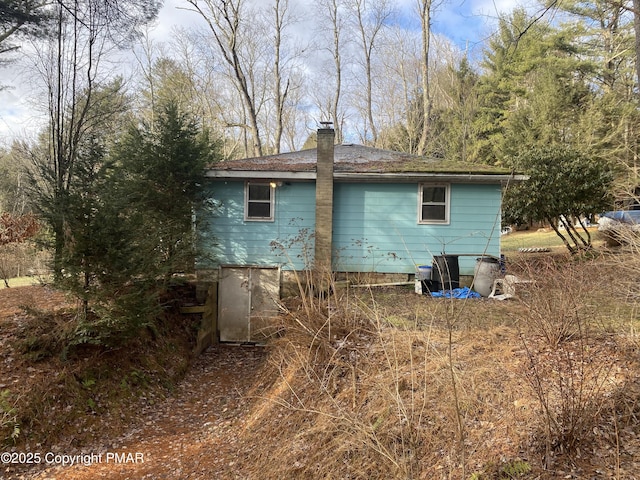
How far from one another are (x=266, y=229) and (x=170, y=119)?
3782mm

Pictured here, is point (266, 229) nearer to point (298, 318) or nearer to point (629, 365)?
point (298, 318)

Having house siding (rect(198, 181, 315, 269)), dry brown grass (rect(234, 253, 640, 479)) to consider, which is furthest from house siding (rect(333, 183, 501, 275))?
dry brown grass (rect(234, 253, 640, 479))

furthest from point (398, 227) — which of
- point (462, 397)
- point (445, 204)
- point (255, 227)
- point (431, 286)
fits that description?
point (462, 397)

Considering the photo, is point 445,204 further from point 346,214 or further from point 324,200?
point 324,200

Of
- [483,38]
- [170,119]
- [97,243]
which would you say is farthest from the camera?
[170,119]

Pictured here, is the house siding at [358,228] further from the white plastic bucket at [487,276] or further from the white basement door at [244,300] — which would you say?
the white plastic bucket at [487,276]

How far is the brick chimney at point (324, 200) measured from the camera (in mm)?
9516

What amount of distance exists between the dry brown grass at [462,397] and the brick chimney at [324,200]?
379 centimetres

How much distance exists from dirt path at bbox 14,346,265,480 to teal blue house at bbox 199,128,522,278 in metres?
3.85

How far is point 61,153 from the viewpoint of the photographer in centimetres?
607

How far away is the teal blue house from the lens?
31.4ft

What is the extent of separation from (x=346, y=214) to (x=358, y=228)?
1.71 ft

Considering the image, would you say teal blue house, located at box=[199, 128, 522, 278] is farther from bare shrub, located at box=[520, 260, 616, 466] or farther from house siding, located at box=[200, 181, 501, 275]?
bare shrub, located at box=[520, 260, 616, 466]

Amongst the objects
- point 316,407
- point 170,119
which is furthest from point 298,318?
point 170,119
